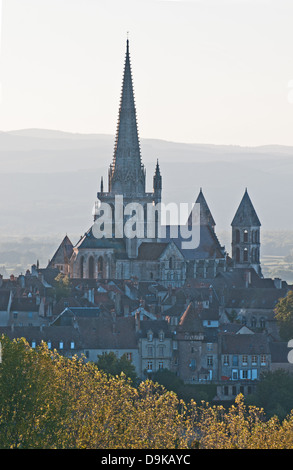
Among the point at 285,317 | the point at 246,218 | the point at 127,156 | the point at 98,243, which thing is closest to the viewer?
the point at 285,317

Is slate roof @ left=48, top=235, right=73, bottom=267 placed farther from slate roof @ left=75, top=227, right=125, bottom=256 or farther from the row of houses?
the row of houses

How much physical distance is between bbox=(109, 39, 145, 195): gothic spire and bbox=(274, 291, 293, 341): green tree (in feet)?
187

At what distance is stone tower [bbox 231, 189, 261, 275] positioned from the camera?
182m

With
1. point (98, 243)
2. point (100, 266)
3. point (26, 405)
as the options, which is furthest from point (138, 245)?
point (26, 405)

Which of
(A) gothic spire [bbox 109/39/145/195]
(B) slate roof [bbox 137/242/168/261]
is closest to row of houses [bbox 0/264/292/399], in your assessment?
(B) slate roof [bbox 137/242/168/261]

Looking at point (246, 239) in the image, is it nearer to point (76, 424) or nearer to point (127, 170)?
point (127, 170)

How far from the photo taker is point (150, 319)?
348ft

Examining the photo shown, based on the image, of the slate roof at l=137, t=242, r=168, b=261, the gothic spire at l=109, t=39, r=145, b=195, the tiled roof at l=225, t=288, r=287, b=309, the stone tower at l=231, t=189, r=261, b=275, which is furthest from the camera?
the stone tower at l=231, t=189, r=261, b=275

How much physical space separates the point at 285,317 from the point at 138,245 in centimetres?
5622

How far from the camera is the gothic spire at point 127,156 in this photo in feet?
563

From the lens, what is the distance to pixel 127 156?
17225 centimetres

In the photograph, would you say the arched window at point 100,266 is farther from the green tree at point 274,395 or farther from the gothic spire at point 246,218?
the green tree at point 274,395

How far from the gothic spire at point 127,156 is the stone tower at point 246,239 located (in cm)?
1680
